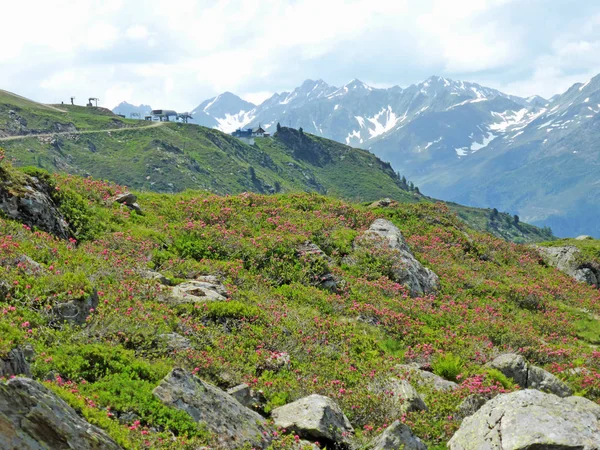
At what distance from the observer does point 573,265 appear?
37.7 m

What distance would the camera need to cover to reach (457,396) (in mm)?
12773

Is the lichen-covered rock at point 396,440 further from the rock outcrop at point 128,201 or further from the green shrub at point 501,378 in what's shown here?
the rock outcrop at point 128,201

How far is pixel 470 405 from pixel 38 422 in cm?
1012

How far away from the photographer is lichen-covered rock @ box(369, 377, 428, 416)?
1185cm

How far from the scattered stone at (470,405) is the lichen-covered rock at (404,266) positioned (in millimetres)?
10453

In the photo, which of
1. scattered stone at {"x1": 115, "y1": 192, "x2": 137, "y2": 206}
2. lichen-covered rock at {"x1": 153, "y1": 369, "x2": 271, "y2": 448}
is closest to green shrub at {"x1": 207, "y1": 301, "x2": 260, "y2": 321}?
lichen-covered rock at {"x1": 153, "y1": 369, "x2": 271, "y2": 448}

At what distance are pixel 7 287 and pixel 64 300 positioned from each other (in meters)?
1.28

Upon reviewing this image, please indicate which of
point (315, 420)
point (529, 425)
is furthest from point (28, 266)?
point (529, 425)

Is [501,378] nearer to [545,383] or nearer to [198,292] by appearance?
[545,383]

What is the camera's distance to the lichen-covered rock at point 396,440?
9531 millimetres

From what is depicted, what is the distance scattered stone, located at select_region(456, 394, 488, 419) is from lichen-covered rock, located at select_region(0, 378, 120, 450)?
345 inches

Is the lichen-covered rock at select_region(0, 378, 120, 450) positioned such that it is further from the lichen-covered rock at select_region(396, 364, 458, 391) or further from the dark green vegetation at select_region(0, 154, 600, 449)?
the lichen-covered rock at select_region(396, 364, 458, 391)

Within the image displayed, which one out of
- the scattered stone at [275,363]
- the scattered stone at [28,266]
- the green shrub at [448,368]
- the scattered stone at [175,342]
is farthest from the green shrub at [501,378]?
the scattered stone at [28,266]

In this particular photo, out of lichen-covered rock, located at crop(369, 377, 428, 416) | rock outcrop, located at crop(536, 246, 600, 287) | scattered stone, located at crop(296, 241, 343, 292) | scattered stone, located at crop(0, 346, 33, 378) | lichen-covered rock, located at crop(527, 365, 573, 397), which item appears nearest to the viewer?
scattered stone, located at crop(0, 346, 33, 378)
